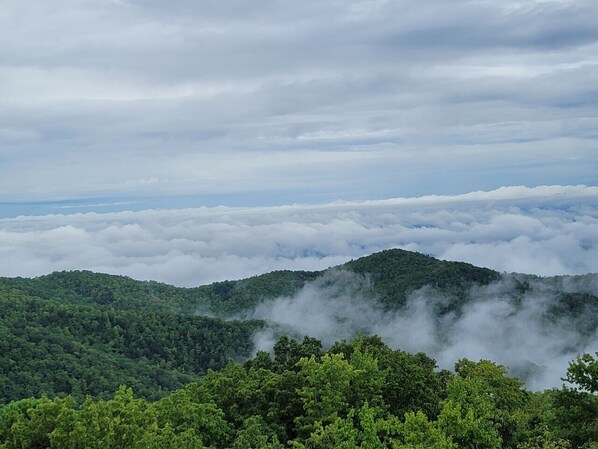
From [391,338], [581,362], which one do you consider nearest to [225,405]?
[581,362]

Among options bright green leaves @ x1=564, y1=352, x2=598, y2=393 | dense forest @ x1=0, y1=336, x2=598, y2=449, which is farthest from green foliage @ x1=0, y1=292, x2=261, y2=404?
bright green leaves @ x1=564, y1=352, x2=598, y2=393

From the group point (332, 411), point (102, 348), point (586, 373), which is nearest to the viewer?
point (586, 373)

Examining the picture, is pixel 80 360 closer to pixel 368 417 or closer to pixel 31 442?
pixel 31 442

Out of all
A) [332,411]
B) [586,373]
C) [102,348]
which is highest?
[586,373]

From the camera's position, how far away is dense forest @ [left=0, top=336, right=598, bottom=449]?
32531 millimetres

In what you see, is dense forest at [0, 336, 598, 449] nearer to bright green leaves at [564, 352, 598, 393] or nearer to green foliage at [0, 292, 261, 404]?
bright green leaves at [564, 352, 598, 393]

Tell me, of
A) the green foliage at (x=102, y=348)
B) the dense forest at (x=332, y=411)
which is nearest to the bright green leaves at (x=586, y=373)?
the dense forest at (x=332, y=411)

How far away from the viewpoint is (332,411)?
139 ft

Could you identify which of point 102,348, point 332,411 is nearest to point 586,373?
point 332,411

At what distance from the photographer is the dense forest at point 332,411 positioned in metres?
32.5

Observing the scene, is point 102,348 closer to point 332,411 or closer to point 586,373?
point 332,411

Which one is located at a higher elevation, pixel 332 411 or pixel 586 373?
pixel 586 373

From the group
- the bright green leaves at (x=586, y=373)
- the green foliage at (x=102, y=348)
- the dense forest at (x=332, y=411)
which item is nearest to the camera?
the dense forest at (x=332, y=411)

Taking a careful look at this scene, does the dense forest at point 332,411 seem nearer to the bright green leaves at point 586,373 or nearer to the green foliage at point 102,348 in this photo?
the bright green leaves at point 586,373
